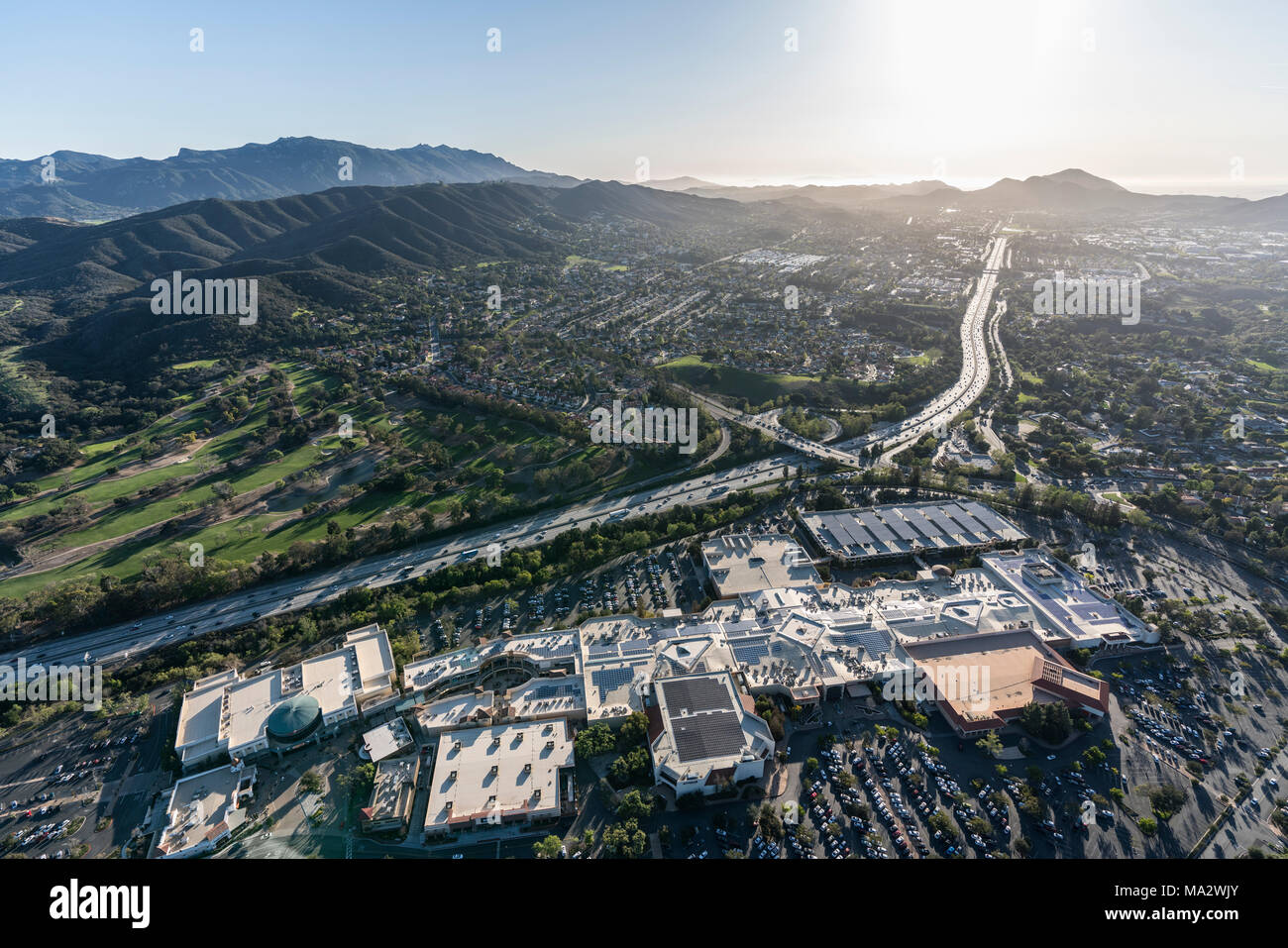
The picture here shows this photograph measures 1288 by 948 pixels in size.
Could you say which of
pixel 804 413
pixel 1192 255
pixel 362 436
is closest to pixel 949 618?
pixel 804 413

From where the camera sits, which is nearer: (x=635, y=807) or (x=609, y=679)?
(x=635, y=807)

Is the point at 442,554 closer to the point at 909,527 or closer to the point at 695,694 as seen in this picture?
the point at 695,694

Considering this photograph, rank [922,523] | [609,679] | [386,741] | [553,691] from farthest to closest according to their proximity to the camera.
A: [922,523] < [609,679] < [553,691] < [386,741]

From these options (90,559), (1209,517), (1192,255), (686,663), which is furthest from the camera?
(1192,255)

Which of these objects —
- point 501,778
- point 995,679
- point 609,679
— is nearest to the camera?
point 501,778

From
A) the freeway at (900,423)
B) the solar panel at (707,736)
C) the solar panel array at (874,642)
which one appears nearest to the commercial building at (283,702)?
the solar panel at (707,736)

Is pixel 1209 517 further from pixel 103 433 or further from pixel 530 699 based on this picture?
pixel 103 433

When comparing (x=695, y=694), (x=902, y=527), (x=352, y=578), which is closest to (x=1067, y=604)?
(x=902, y=527)

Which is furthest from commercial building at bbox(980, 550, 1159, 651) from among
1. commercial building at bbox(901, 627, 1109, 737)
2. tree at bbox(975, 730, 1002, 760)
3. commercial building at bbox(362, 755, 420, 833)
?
commercial building at bbox(362, 755, 420, 833)
